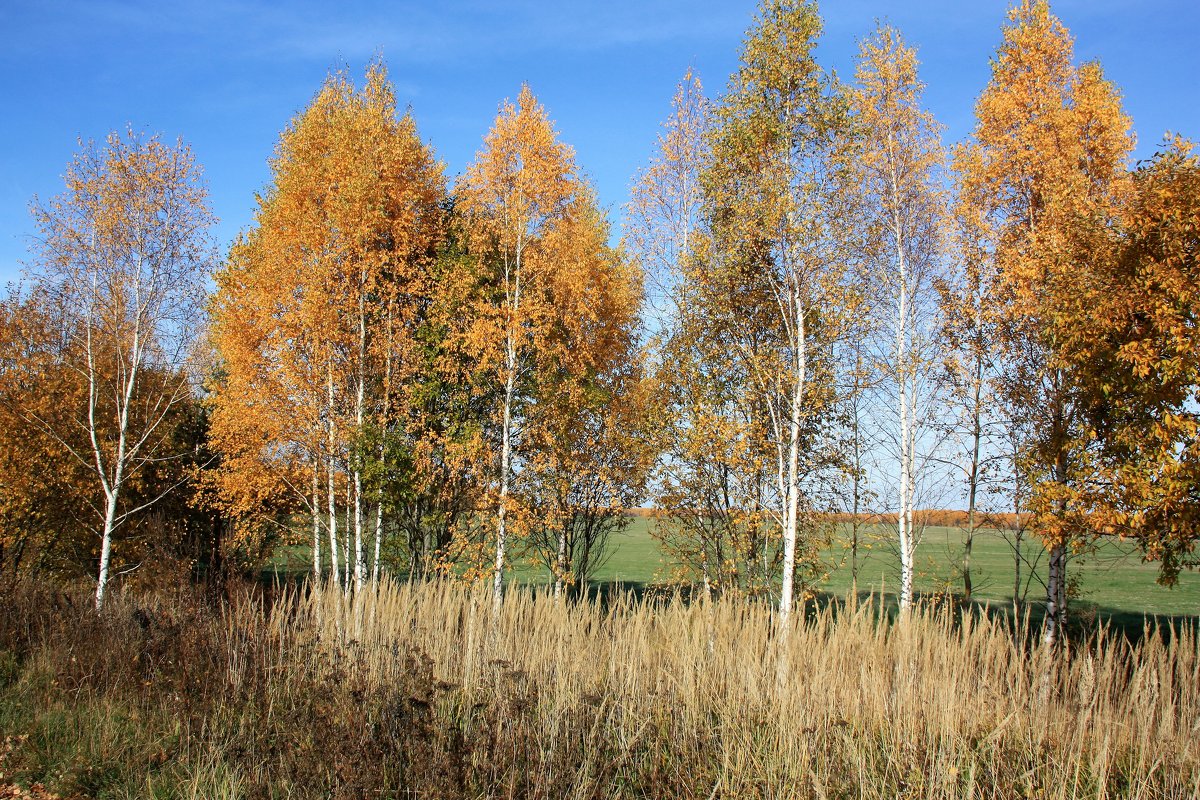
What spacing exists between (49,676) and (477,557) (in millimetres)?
8679

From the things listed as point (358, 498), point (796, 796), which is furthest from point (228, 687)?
point (358, 498)

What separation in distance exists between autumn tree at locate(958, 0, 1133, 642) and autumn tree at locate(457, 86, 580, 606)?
897cm

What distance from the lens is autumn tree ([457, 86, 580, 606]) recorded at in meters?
15.3

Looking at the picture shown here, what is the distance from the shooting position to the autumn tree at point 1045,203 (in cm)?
1172

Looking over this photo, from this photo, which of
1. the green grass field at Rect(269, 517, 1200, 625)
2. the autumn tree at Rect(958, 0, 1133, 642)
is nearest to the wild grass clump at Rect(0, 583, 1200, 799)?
the green grass field at Rect(269, 517, 1200, 625)

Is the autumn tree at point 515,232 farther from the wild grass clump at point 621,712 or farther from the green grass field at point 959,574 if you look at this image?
the wild grass clump at point 621,712

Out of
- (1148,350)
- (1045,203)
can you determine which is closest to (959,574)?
(1148,350)

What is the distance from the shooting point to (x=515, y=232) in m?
15.9

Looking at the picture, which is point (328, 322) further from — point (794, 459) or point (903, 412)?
point (903, 412)

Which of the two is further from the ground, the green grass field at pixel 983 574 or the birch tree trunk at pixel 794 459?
the birch tree trunk at pixel 794 459

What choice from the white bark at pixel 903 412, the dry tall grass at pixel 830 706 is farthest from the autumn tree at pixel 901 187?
the dry tall grass at pixel 830 706

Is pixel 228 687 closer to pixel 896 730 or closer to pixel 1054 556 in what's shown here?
pixel 896 730

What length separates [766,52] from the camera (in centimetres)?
1091

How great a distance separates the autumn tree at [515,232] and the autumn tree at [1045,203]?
8.97 meters
